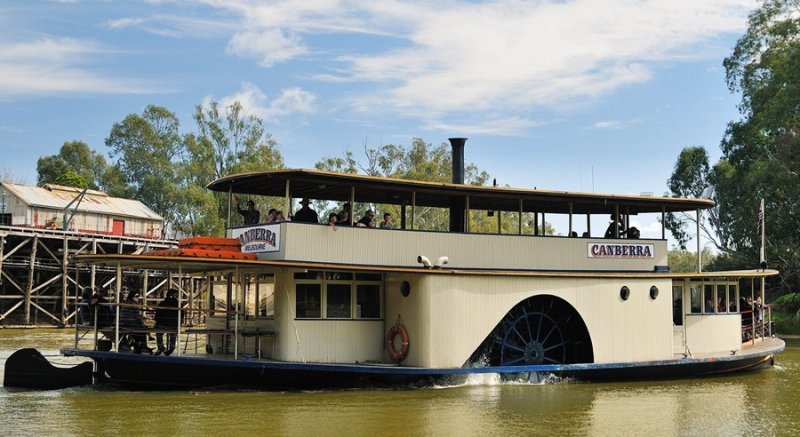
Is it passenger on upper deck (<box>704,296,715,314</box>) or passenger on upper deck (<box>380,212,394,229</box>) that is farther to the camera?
passenger on upper deck (<box>704,296,715,314</box>)

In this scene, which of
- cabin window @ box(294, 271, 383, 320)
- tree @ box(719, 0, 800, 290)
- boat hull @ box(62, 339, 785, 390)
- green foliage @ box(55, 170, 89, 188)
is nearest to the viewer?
boat hull @ box(62, 339, 785, 390)

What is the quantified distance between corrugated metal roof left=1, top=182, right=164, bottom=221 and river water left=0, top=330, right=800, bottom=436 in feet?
132

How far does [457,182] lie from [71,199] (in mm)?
42058

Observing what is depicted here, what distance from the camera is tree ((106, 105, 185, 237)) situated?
6756cm

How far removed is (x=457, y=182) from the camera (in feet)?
68.3

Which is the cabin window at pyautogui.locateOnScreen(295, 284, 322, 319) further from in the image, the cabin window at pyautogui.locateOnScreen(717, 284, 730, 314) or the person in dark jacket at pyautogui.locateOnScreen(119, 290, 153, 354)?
the cabin window at pyautogui.locateOnScreen(717, 284, 730, 314)

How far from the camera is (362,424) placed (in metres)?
13.8

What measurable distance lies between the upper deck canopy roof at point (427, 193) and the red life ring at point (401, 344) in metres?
2.60

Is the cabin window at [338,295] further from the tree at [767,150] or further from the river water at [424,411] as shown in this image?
the tree at [767,150]

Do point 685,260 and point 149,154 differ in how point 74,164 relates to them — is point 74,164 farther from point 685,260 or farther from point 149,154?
point 685,260

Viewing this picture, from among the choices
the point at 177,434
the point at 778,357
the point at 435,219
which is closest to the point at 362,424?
the point at 177,434

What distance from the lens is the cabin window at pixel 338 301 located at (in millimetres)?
17453

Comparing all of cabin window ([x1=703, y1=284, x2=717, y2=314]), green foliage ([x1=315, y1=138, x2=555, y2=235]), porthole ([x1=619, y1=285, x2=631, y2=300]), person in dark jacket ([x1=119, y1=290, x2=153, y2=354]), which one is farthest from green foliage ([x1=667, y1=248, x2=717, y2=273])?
person in dark jacket ([x1=119, y1=290, x2=153, y2=354])

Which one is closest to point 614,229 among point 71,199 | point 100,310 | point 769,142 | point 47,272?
point 100,310
